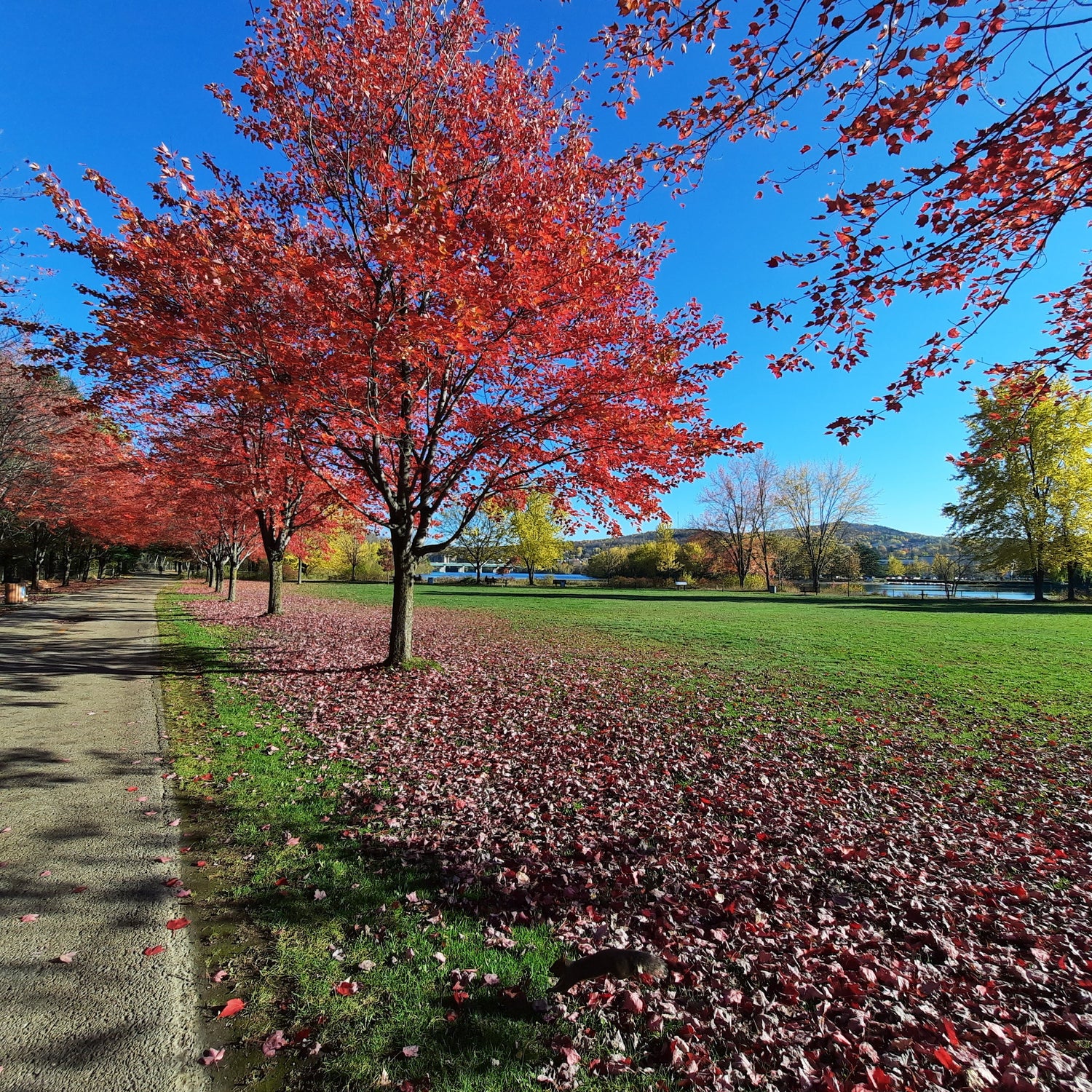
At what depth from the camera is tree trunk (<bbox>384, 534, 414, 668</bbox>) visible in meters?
10.4

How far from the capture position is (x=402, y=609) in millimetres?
10539

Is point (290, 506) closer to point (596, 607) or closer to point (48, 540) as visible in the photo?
point (596, 607)

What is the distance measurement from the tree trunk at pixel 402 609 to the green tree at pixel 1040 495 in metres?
33.2

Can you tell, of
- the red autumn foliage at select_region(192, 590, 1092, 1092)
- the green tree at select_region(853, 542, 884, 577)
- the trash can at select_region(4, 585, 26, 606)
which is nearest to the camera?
the red autumn foliage at select_region(192, 590, 1092, 1092)

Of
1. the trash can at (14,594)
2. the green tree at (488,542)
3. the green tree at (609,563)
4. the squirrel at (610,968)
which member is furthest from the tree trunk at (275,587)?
the green tree at (609,563)

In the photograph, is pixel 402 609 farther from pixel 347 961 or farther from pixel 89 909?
pixel 347 961

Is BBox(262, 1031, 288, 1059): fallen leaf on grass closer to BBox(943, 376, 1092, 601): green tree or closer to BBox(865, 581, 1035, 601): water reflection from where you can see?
BBox(943, 376, 1092, 601): green tree

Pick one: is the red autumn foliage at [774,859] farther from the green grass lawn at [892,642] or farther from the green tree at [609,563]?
the green tree at [609,563]

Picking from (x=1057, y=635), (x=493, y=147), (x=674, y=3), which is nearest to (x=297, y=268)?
(x=493, y=147)

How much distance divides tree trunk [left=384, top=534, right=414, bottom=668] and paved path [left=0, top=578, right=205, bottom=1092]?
13.5 feet

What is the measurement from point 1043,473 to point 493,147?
127 feet

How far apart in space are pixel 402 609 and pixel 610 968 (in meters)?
8.47

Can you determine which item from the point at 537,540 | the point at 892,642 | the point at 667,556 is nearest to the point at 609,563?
the point at 667,556

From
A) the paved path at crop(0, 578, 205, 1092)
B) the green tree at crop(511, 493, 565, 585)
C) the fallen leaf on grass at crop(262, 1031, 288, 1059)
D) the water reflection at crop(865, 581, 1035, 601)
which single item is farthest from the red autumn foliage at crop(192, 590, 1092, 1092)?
the water reflection at crop(865, 581, 1035, 601)
